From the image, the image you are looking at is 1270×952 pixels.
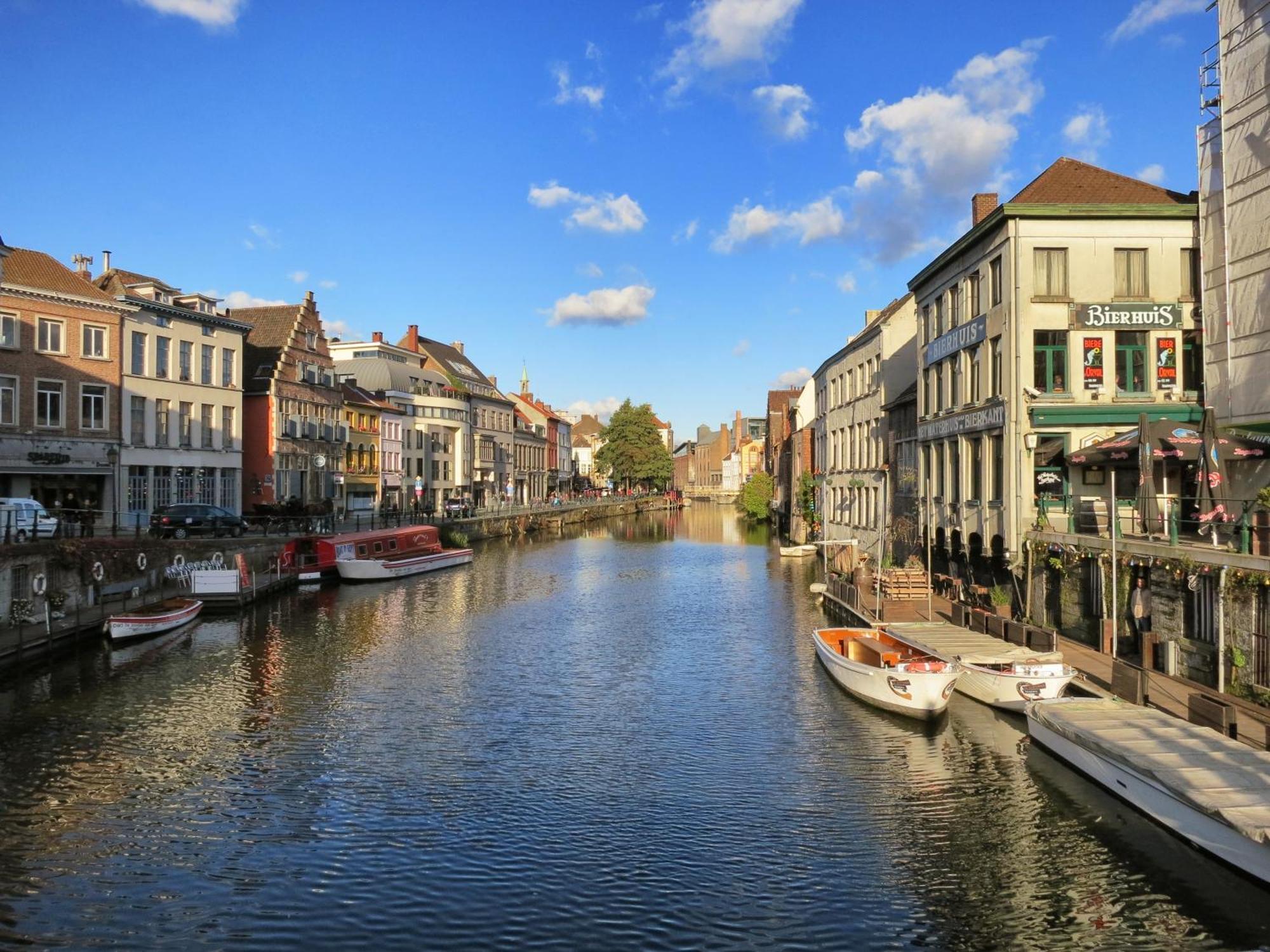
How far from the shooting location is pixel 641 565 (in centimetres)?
5900

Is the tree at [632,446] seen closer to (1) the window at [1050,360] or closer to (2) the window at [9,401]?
(2) the window at [9,401]

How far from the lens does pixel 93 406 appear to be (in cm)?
4634

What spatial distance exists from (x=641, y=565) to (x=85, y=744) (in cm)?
4180

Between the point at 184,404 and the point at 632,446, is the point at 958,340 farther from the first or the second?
the point at 632,446

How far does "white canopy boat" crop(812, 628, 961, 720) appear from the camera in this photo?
2030 centimetres

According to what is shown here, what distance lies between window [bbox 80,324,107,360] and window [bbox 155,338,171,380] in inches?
136

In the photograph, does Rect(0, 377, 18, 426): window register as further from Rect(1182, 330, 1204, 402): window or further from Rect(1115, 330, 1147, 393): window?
Rect(1182, 330, 1204, 402): window

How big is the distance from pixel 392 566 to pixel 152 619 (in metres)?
20.1

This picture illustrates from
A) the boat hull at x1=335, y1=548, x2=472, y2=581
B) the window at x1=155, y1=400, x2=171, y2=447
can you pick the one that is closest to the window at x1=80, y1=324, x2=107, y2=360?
the window at x1=155, y1=400, x2=171, y2=447

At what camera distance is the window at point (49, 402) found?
1709 inches

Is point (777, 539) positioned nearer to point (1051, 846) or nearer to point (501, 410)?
point (501, 410)

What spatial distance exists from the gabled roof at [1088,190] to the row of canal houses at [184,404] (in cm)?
3654

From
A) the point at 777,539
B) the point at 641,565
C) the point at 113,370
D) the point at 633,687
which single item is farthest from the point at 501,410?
the point at 633,687

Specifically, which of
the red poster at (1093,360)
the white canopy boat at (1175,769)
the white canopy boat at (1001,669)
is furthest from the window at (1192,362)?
the white canopy boat at (1175,769)
